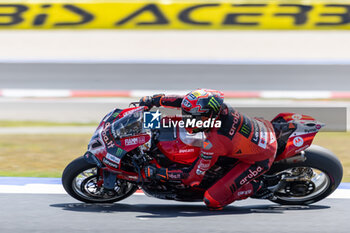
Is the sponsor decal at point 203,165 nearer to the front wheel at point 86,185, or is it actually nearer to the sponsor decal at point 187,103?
the sponsor decal at point 187,103

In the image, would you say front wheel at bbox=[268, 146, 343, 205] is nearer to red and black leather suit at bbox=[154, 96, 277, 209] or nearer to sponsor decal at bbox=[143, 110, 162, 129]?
red and black leather suit at bbox=[154, 96, 277, 209]

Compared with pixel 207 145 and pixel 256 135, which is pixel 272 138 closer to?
pixel 256 135

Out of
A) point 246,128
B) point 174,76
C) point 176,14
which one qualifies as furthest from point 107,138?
point 176,14

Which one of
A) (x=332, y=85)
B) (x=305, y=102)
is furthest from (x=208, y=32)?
(x=305, y=102)

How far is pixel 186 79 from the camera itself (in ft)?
46.3

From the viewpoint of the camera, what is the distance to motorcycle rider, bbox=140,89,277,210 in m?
4.94

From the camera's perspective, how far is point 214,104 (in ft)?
16.1

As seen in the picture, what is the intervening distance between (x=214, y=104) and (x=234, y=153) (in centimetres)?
51

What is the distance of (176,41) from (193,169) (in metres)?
12.3

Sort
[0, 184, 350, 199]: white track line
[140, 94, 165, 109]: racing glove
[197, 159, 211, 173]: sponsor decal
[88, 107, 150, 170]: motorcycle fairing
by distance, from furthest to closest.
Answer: [0, 184, 350, 199]: white track line → [140, 94, 165, 109]: racing glove → [88, 107, 150, 170]: motorcycle fairing → [197, 159, 211, 173]: sponsor decal

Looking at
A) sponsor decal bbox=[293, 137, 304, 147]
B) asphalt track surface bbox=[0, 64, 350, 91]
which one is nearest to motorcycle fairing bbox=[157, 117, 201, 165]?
sponsor decal bbox=[293, 137, 304, 147]

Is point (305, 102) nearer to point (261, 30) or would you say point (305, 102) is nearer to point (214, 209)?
point (261, 30)

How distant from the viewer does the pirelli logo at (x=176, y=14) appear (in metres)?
16.2

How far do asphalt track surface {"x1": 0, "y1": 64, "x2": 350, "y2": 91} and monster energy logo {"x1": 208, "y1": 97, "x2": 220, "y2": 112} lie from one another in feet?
29.3
